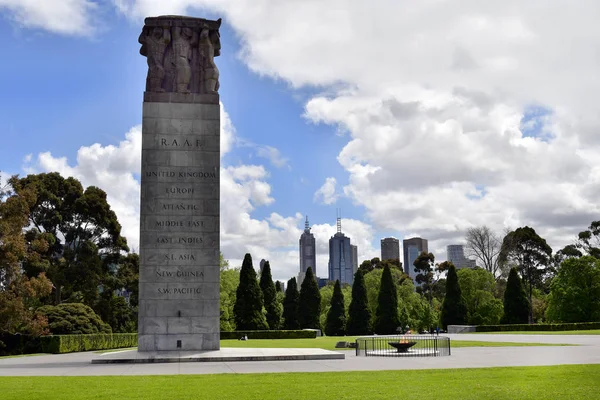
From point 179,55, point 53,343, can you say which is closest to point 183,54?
point 179,55

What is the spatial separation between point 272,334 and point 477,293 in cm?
2909

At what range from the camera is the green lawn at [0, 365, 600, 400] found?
1297cm

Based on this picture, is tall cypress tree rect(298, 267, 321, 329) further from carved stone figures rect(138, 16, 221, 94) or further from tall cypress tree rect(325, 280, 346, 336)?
carved stone figures rect(138, 16, 221, 94)

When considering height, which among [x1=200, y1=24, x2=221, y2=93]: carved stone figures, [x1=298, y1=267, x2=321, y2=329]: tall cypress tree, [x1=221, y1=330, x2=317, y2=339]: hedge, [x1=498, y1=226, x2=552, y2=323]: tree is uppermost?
[x1=200, y1=24, x2=221, y2=93]: carved stone figures

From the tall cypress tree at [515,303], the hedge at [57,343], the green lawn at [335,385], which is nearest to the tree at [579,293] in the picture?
the tall cypress tree at [515,303]

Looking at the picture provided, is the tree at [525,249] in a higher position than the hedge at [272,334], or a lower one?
higher

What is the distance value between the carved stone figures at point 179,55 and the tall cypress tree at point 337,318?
154ft

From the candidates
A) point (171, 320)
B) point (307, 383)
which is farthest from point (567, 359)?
point (171, 320)

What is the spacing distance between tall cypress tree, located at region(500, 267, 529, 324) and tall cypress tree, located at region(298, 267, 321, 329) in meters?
22.1

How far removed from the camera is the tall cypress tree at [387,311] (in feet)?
225

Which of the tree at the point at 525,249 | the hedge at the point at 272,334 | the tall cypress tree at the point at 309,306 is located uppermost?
the tree at the point at 525,249

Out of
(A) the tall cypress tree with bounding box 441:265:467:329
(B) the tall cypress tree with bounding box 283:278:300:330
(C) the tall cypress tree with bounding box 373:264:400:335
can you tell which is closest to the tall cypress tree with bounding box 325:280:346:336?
(B) the tall cypress tree with bounding box 283:278:300:330

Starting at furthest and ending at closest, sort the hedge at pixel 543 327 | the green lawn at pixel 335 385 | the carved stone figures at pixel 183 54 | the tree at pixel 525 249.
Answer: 1. the tree at pixel 525 249
2. the hedge at pixel 543 327
3. the carved stone figures at pixel 183 54
4. the green lawn at pixel 335 385

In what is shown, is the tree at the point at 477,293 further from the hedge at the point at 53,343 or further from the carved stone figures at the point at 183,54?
the carved stone figures at the point at 183,54
